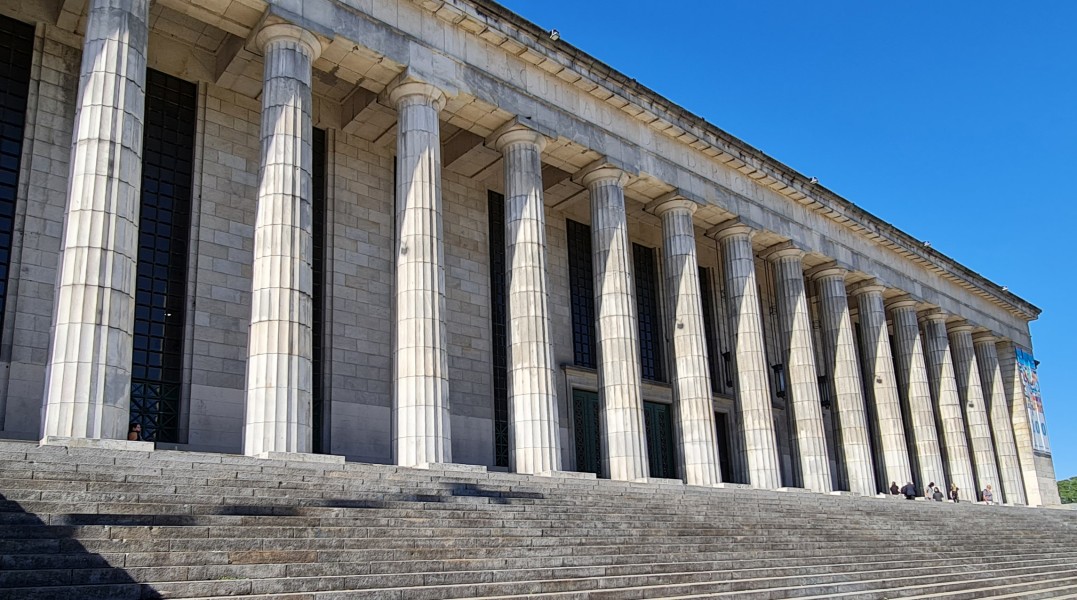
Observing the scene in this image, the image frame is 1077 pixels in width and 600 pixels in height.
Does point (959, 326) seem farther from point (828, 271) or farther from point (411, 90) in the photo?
point (411, 90)

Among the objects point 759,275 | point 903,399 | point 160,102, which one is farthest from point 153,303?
point 903,399

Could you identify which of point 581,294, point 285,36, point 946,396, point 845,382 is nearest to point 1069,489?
point 946,396

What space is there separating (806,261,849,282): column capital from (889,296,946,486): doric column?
5.36 m

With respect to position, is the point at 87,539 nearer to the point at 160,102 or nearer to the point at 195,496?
the point at 195,496

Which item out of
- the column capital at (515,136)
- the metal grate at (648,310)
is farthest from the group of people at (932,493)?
the column capital at (515,136)

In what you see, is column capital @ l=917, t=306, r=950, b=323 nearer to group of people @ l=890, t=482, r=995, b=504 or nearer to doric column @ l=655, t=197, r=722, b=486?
group of people @ l=890, t=482, r=995, b=504

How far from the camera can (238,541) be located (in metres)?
10.0

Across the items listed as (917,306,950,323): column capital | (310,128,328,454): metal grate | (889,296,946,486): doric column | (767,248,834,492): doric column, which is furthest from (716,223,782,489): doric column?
(917,306,950,323): column capital

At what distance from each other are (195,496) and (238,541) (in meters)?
2.14

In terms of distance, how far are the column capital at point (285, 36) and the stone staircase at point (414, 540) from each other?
9.16 m

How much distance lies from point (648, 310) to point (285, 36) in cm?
1791

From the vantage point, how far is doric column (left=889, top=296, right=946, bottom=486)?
117 ft

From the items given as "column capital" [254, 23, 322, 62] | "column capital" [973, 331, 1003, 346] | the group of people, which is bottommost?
the group of people

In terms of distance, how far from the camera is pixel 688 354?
26625mm
